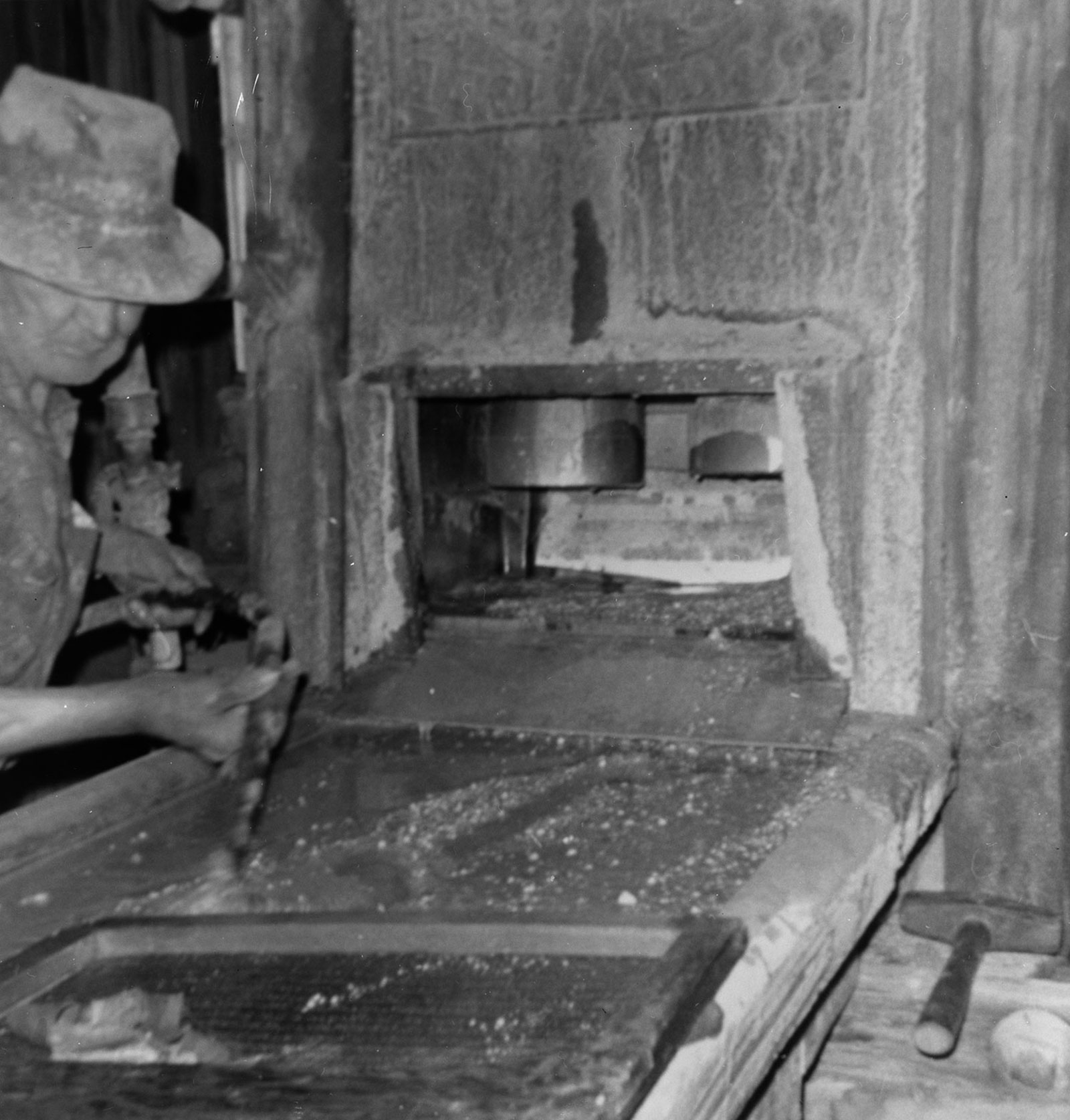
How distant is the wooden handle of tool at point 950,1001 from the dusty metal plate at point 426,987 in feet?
1.37

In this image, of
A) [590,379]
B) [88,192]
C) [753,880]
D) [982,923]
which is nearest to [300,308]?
[590,379]

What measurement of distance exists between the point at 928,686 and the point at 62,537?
5.53 ft

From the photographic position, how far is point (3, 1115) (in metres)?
1.33

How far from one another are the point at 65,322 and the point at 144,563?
582 millimetres

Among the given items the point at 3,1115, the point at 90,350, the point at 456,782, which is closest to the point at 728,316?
the point at 456,782

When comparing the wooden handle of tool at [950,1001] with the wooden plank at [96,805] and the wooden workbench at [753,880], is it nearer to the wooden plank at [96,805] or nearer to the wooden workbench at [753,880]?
the wooden workbench at [753,880]

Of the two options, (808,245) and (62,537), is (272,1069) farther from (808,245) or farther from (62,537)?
(808,245)

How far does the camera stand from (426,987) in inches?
63.6

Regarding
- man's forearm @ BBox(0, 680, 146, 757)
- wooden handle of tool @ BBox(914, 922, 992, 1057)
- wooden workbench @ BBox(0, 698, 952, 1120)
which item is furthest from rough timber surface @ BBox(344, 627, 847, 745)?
man's forearm @ BBox(0, 680, 146, 757)

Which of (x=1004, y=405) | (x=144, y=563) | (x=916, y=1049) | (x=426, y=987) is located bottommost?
(x=916, y=1049)

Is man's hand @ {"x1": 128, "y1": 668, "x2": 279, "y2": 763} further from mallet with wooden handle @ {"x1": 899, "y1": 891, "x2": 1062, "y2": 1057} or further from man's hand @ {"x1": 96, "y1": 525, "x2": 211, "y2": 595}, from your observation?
mallet with wooden handle @ {"x1": 899, "y1": 891, "x2": 1062, "y2": 1057}

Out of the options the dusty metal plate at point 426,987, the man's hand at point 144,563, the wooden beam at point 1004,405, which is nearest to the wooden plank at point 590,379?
the wooden beam at point 1004,405

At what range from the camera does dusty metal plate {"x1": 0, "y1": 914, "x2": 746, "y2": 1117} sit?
1.38 meters

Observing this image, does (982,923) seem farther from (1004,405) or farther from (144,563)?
(144,563)
